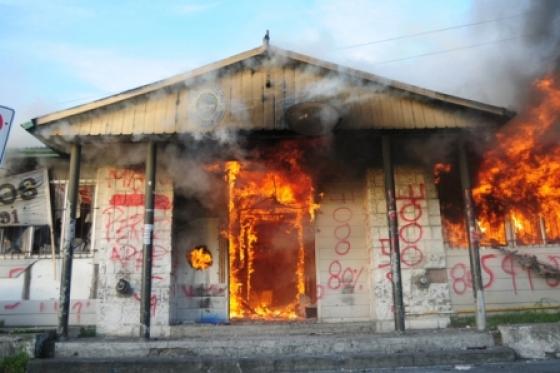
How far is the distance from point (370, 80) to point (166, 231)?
5.01m

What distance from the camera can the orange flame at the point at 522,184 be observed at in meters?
9.66

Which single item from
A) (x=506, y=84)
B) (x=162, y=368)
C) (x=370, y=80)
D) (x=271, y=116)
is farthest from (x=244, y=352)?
(x=506, y=84)

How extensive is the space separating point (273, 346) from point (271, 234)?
4749 mm

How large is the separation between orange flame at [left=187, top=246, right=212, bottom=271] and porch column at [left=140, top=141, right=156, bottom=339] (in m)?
2.27

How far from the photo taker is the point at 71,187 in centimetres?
843

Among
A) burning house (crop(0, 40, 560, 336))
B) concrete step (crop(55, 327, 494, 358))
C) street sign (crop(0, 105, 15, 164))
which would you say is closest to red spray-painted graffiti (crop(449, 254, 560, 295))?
burning house (crop(0, 40, 560, 336))

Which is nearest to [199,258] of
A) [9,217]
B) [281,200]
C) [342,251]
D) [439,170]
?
[281,200]

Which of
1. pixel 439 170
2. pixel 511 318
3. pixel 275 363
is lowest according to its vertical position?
pixel 275 363

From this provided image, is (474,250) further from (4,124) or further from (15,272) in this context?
(15,272)

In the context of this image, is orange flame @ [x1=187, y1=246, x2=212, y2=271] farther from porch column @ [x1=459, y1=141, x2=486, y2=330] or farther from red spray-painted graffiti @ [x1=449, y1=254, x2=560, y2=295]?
porch column @ [x1=459, y1=141, x2=486, y2=330]

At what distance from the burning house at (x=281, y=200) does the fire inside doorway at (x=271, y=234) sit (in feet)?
0.16

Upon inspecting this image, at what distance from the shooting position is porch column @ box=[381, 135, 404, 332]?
8.02m

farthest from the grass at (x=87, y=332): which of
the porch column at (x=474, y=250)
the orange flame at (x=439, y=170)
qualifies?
the orange flame at (x=439, y=170)

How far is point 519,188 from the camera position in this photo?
997cm
